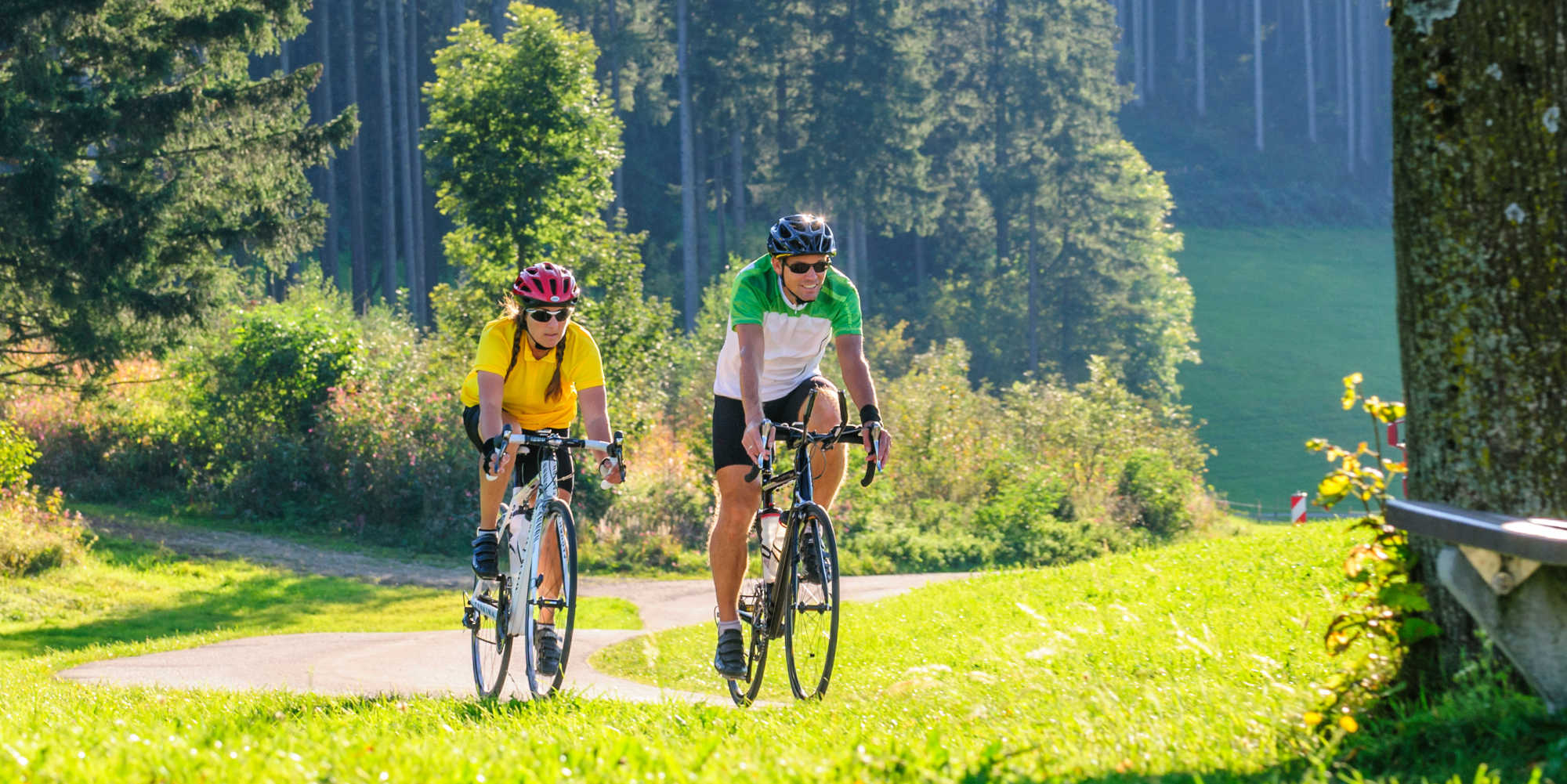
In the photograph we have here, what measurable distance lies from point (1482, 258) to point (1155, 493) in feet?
70.0

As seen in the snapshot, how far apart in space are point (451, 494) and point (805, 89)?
1418 inches

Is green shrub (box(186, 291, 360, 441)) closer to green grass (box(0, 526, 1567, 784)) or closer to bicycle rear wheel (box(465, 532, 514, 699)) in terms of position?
green grass (box(0, 526, 1567, 784))

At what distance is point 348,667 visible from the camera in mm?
9977

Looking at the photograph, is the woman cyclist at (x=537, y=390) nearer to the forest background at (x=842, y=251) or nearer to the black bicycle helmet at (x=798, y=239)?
the black bicycle helmet at (x=798, y=239)

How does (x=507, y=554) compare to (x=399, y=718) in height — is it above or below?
above

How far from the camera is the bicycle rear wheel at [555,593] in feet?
22.0

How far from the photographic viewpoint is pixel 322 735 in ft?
16.6

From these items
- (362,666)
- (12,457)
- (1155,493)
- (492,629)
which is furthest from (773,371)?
(1155,493)

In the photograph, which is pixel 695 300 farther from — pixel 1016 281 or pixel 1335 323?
pixel 1335 323

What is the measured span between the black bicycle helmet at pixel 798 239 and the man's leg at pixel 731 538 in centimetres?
120

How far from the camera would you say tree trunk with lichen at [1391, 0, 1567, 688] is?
14.9ft

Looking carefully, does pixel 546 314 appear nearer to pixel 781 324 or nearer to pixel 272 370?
pixel 781 324

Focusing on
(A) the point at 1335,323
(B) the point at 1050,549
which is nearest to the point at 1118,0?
(A) the point at 1335,323

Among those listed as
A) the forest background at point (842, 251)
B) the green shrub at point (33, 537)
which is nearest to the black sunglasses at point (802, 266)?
the green shrub at point (33, 537)
